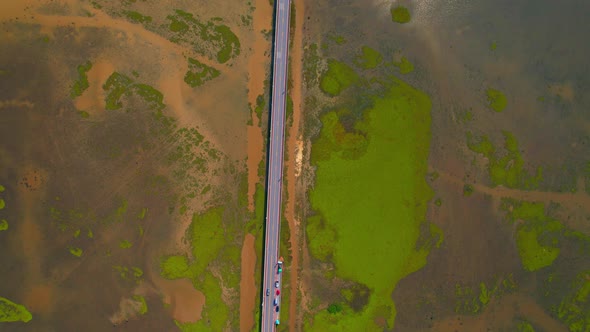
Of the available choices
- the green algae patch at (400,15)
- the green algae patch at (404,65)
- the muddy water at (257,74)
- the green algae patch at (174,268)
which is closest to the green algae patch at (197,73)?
the muddy water at (257,74)

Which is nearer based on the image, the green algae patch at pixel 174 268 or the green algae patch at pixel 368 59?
the green algae patch at pixel 174 268

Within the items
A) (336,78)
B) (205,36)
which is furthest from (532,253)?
(205,36)

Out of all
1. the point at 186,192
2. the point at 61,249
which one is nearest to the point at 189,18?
the point at 186,192

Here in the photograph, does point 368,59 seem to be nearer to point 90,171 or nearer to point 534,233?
point 534,233

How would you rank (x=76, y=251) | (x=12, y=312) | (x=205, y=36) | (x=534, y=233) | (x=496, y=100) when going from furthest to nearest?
(x=496, y=100)
(x=534, y=233)
(x=205, y=36)
(x=76, y=251)
(x=12, y=312)

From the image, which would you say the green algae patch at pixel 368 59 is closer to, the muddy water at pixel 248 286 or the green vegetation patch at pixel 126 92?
the green vegetation patch at pixel 126 92

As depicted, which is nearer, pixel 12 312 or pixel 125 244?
pixel 12 312
